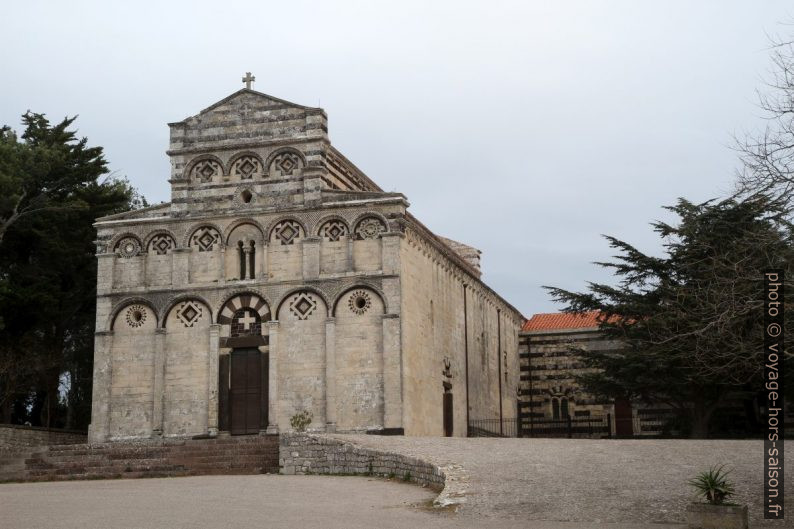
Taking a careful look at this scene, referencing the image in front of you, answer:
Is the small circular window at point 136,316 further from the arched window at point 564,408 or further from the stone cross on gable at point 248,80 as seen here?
the arched window at point 564,408

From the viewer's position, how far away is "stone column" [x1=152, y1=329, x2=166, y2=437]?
109ft

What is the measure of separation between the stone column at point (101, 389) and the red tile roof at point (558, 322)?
20751 millimetres

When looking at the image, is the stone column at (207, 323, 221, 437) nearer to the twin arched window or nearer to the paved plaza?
the paved plaza

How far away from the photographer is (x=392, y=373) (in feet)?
105

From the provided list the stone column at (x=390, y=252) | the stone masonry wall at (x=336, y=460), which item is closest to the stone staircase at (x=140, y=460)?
the stone masonry wall at (x=336, y=460)

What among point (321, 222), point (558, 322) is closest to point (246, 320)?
point (321, 222)

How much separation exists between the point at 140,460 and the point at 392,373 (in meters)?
8.21

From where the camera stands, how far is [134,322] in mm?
34500

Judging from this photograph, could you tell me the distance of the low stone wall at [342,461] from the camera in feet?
71.6

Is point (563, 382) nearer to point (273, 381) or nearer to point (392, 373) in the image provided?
point (392, 373)

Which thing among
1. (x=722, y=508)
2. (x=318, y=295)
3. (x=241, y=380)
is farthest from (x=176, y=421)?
(x=722, y=508)

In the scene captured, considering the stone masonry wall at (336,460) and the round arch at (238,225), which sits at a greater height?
the round arch at (238,225)

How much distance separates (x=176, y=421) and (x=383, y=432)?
21.6 feet

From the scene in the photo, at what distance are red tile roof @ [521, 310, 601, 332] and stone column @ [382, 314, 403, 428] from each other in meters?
16.5
